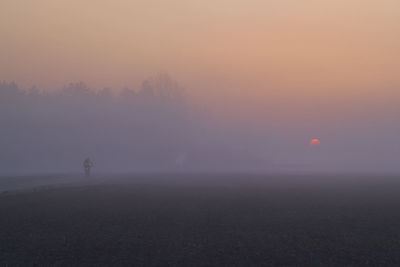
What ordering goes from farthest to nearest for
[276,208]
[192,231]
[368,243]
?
[276,208] < [192,231] < [368,243]

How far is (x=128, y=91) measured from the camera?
129375mm

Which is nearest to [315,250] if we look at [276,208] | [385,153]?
[276,208]

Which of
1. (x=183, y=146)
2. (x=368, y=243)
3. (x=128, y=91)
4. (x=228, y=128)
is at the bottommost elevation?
(x=368, y=243)

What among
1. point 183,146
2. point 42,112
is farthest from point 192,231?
point 42,112

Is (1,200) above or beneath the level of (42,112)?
beneath

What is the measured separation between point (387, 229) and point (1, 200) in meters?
28.0

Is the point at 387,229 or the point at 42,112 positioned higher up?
the point at 42,112

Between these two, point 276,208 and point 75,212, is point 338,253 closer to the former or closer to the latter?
point 276,208

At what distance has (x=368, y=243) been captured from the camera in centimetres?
1305

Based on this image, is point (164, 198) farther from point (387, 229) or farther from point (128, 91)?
point (128, 91)

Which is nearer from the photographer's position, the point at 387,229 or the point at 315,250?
the point at 315,250

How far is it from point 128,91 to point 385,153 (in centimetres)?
16984

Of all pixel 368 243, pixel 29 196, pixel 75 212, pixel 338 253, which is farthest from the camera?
pixel 29 196

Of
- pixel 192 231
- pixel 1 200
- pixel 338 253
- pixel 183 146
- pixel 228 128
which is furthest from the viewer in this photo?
pixel 228 128
